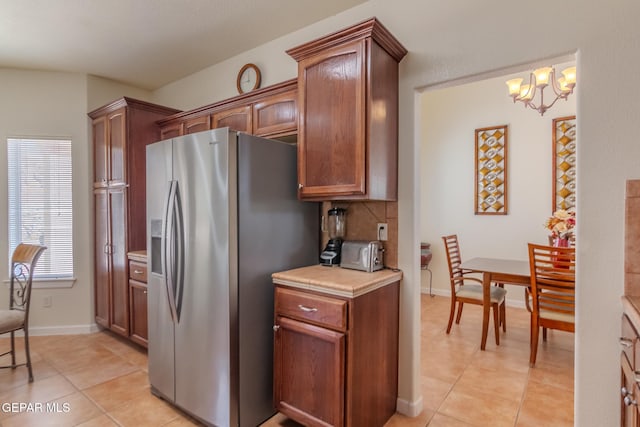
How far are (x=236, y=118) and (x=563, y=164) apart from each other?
380cm

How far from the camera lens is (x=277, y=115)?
8.42ft

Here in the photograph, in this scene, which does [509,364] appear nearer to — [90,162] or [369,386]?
[369,386]

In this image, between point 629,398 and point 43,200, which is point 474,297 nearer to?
point 629,398

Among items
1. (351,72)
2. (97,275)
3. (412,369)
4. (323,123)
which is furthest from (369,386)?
(97,275)

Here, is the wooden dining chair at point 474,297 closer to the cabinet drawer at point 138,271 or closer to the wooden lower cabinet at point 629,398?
the wooden lower cabinet at point 629,398

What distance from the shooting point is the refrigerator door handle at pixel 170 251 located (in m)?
2.16

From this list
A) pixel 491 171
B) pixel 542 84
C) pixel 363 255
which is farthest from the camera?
pixel 491 171

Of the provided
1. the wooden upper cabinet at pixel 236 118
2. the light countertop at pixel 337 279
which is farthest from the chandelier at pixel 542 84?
the wooden upper cabinet at pixel 236 118

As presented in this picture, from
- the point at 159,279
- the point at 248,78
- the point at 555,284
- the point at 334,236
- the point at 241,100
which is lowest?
the point at 555,284

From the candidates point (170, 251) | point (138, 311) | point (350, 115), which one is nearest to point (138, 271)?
point (138, 311)

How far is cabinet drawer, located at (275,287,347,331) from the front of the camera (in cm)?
174

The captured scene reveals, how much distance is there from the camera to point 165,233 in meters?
2.22

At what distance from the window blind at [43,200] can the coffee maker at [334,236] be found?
3.09m

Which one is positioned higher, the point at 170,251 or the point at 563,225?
the point at 563,225
